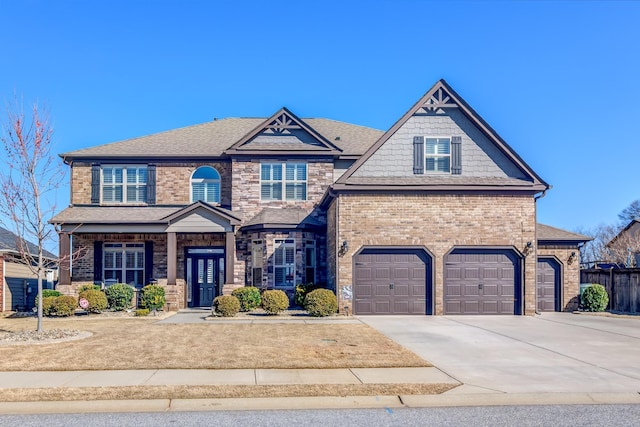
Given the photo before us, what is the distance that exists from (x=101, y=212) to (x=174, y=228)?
12.8ft

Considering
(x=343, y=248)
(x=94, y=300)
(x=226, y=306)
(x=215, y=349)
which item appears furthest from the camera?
(x=94, y=300)

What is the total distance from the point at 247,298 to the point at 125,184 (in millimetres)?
8358

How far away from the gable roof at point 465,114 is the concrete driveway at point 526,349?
15.7 feet

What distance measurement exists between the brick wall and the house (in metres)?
0.04

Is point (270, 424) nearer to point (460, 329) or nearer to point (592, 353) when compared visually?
point (592, 353)

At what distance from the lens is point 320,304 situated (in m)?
18.5

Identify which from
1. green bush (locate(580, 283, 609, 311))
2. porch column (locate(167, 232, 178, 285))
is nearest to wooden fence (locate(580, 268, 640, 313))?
green bush (locate(580, 283, 609, 311))

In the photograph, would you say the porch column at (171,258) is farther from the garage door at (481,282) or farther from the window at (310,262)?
the garage door at (481,282)

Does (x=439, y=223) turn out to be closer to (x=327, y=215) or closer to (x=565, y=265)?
(x=327, y=215)

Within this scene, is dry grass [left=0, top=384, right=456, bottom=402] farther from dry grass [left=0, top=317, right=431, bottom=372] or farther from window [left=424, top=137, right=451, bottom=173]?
window [left=424, top=137, right=451, bottom=173]

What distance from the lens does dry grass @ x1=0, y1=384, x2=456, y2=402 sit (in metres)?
7.92

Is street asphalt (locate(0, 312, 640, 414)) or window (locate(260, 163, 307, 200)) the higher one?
window (locate(260, 163, 307, 200))

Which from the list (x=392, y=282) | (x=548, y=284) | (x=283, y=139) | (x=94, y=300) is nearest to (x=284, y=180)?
(x=283, y=139)

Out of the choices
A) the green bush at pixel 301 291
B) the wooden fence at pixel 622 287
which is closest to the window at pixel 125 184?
the green bush at pixel 301 291
